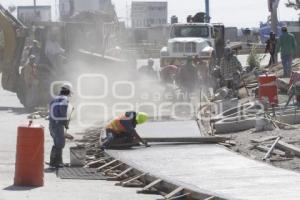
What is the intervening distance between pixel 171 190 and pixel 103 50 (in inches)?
874

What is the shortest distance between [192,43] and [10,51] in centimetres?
972

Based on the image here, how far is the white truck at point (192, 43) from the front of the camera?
117 feet

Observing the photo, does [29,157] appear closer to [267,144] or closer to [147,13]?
[267,144]

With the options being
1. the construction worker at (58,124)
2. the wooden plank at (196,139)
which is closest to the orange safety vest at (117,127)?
the wooden plank at (196,139)

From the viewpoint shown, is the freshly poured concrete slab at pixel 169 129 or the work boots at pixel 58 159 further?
the freshly poured concrete slab at pixel 169 129

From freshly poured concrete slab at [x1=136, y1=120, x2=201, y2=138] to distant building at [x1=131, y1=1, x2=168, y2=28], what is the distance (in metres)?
80.2

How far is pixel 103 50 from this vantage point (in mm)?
34094

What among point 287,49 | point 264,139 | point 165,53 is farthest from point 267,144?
point 165,53

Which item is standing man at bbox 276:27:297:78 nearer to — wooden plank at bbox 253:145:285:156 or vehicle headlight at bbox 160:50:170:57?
vehicle headlight at bbox 160:50:170:57

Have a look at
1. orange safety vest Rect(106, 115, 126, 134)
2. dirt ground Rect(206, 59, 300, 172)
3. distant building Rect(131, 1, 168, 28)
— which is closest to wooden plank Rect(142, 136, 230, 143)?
dirt ground Rect(206, 59, 300, 172)

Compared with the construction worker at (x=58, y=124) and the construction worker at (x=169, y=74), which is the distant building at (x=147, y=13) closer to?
the construction worker at (x=169, y=74)

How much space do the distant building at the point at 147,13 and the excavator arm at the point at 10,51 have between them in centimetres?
7170

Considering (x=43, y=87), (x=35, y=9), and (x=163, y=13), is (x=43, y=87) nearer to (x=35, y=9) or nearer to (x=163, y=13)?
(x=35, y=9)

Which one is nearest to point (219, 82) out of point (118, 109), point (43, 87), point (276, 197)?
point (118, 109)
